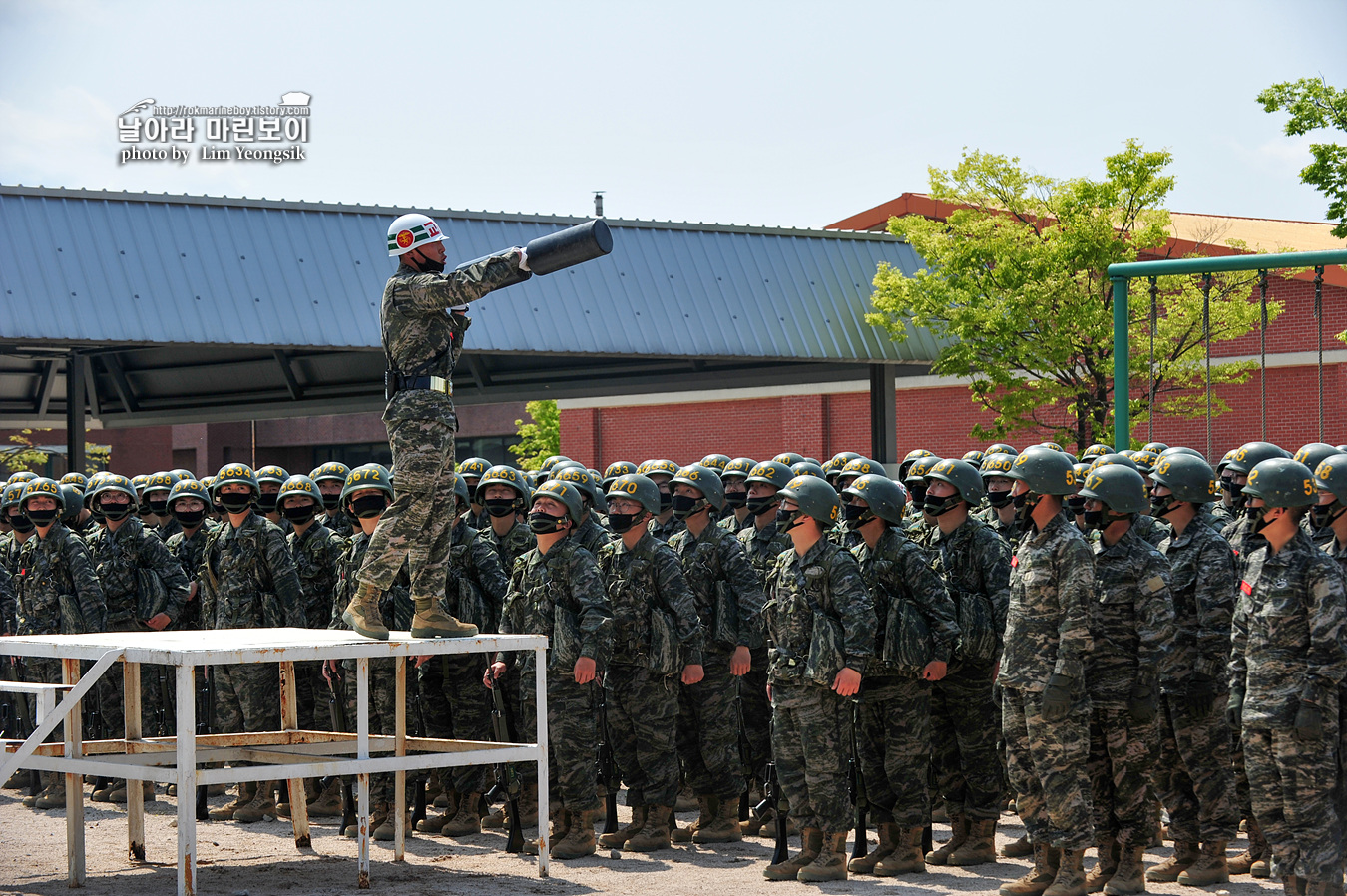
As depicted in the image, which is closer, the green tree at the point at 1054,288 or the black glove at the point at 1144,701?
the black glove at the point at 1144,701

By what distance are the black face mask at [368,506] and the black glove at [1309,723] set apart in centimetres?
606

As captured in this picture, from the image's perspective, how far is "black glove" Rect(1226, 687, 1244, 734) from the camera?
24.8 ft

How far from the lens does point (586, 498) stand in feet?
33.6

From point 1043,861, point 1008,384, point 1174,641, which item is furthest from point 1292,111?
point 1043,861

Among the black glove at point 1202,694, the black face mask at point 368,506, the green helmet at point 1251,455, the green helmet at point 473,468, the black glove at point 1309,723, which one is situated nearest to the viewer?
the black glove at point 1309,723

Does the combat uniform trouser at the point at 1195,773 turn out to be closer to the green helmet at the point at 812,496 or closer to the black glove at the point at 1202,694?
the black glove at the point at 1202,694

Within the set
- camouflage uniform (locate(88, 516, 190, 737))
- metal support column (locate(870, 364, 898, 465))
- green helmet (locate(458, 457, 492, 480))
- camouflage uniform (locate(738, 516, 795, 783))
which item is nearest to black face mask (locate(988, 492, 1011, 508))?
camouflage uniform (locate(738, 516, 795, 783))

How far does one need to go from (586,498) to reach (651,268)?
38.0 ft

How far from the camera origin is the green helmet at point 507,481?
34.7 ft

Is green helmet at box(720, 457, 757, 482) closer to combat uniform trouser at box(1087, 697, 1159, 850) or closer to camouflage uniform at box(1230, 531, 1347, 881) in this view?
combat uniform trouser at box(1087, 697, 1159, 850)

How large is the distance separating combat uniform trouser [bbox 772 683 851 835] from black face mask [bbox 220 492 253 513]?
15.3ft

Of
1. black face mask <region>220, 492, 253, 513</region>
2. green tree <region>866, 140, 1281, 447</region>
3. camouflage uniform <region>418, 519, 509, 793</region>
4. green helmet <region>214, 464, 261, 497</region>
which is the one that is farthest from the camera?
green tree <region>866, 140, 1281, 447</region>

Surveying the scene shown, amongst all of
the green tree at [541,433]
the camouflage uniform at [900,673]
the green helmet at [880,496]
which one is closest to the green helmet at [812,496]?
the green helmet at [880,496]

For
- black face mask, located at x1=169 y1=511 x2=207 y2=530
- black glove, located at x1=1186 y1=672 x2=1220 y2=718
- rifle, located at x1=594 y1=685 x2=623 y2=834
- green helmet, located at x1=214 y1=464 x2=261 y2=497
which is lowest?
rifle, located at x1=594 y1=685 x2=623 y2=834
